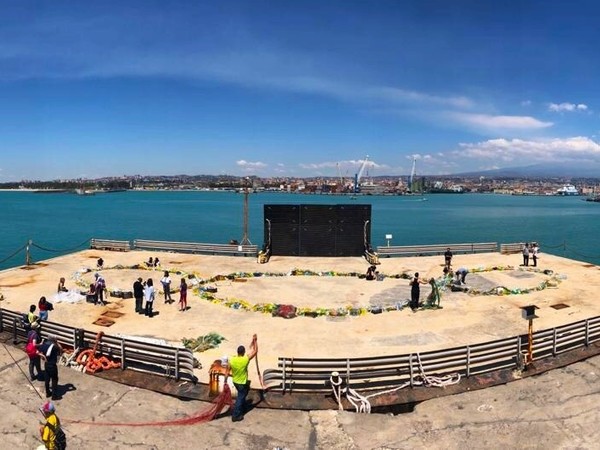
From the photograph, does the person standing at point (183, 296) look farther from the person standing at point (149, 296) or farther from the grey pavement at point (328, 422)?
the grey pavement at point (328, 422)

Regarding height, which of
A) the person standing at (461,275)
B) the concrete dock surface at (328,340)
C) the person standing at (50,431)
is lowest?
the concrete dock surface at (328,340)

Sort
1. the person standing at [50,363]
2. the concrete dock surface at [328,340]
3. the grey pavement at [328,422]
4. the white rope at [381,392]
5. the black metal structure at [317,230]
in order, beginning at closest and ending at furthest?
the grey pavement at [328,422] < the concrete dock surface at [328,340] < the person standing at [50,363] < the white rope at [381,392] < the black metal structure at [317,230]

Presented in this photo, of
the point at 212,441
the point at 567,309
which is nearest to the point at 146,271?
the point at 212,441

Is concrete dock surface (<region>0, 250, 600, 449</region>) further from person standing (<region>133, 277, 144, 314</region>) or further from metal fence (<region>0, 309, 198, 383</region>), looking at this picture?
metal fence (<region>0, 309, 198, 383</region>)

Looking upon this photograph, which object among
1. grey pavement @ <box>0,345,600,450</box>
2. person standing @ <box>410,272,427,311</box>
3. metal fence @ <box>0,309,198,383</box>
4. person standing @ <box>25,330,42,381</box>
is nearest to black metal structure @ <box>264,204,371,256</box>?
person standing @ <box>410,272,427,311</box>

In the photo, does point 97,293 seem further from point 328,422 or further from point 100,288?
point 328,422

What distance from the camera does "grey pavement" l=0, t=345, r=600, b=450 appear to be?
9.20 meters

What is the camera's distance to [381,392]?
11.0 meters

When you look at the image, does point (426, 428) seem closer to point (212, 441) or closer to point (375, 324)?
A: point (212, 441)

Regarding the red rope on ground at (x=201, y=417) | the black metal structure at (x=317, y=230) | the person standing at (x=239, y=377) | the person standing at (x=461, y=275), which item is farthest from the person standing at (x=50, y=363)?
the black metal structure at (x=317, y=230)

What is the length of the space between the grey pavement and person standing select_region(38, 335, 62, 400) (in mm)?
296

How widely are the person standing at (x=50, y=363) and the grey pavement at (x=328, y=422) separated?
0.30 metres

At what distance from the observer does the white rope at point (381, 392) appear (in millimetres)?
10539

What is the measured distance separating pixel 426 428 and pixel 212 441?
14.6 feet
